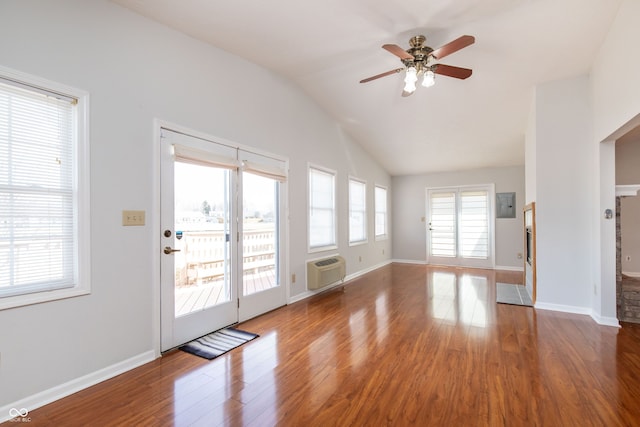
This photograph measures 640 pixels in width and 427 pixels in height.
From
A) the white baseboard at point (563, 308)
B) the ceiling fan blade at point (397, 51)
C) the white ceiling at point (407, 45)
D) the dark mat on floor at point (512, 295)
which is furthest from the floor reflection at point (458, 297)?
the ceiling fan blade at point (397, 51)

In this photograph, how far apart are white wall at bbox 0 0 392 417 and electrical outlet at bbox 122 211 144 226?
0.05m

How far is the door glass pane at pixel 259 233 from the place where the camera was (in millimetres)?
3557

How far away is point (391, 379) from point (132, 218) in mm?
2460

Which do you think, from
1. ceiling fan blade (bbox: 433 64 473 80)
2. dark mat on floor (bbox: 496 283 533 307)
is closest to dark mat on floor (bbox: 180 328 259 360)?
ceiling fan blade (bbox: 433 64 473 80)

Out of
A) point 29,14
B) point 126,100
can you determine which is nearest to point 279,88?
point 126,100

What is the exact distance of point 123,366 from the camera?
236 centimetres

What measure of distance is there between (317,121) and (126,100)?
302 centimetres

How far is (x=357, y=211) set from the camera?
20.7ft

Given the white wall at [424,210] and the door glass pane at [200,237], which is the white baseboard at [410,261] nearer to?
the white wall at [424,210]

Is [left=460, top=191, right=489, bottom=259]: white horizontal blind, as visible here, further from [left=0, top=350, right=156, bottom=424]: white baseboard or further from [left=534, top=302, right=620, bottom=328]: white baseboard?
[left=0, top=350, right=156, bottom=424]: white baseboard

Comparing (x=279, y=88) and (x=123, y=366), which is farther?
(x=279, y=88)

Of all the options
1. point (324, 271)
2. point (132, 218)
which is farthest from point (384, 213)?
point (132, 218)

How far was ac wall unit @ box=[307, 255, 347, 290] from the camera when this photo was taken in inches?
177

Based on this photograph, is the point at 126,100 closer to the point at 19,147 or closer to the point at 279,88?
the point at 19,147
